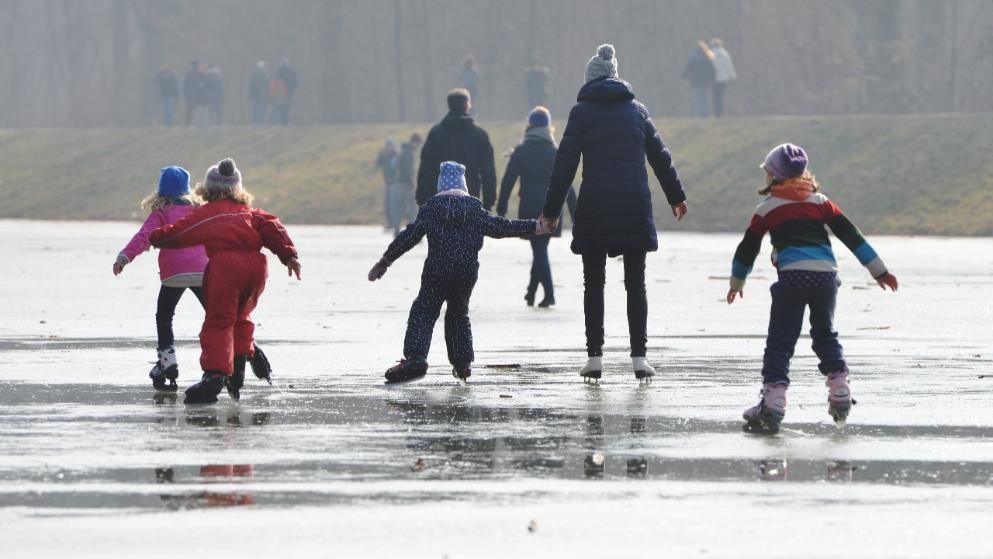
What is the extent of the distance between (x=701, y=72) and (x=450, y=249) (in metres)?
39.0

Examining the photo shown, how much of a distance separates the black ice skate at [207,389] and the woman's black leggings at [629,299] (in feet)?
7.72

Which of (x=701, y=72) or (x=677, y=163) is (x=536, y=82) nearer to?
(x=701, y=72)

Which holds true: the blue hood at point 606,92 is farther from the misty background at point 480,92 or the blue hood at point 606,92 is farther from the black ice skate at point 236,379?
the misty background at point 480,92

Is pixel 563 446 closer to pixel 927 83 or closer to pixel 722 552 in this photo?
pixel 722 552

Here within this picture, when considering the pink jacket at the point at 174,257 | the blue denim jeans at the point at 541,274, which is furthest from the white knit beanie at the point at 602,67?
the blue denim jeans at the point at 541,274

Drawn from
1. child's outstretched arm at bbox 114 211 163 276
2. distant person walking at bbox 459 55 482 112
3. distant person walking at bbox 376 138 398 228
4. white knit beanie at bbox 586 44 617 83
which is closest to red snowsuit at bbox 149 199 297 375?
child's outstretched arm at bbox 114 211 163 276

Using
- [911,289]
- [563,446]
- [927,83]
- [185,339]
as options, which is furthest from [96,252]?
[927,83]

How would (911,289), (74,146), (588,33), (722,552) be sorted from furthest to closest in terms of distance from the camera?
1. (588,33)
2. (74,146)
3. (911,289)
4. (722,552)

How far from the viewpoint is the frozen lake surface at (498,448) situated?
7.43 meters

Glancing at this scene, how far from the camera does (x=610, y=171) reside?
13.3m

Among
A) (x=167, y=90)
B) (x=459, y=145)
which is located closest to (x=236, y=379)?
(x=459, y=145)

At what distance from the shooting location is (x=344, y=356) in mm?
14867

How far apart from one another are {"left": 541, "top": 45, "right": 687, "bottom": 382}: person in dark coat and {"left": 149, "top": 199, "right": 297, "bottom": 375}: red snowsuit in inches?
72.2

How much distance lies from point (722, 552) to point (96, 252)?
86.8ft
